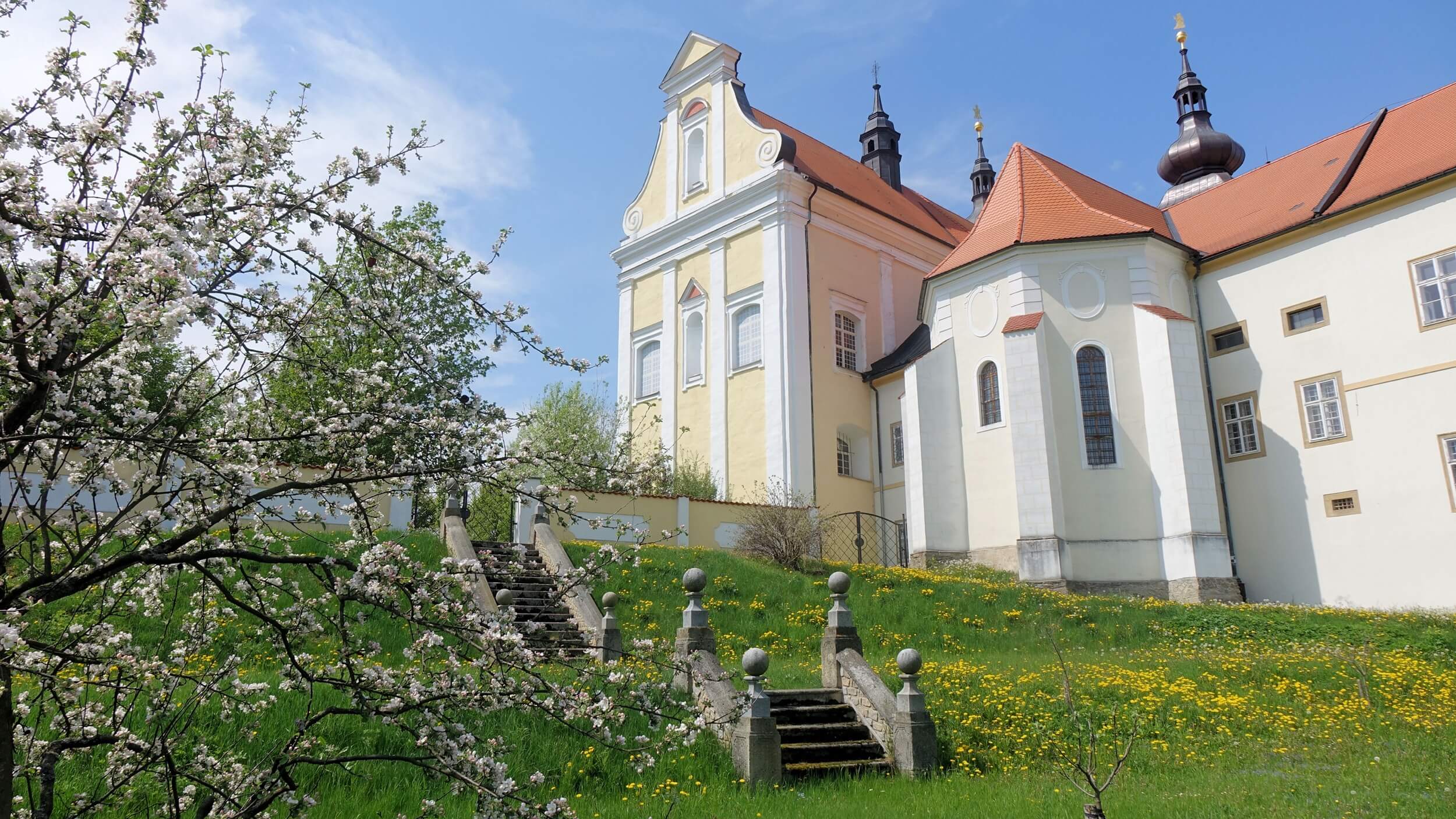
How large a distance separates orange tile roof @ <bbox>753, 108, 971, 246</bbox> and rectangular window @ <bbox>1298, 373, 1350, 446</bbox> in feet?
44.3

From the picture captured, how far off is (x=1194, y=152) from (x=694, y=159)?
17352 mm

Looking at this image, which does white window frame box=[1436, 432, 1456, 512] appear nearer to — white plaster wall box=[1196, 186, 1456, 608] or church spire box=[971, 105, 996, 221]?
white plaster wall box=[1196, 186, 1456, 608]

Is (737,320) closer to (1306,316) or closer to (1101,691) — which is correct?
(1306,316)

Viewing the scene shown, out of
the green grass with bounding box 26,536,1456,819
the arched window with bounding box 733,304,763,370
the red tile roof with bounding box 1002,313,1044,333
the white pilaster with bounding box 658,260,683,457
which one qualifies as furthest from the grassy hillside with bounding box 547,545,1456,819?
the white pilaster with bounding box 658,260,683,457

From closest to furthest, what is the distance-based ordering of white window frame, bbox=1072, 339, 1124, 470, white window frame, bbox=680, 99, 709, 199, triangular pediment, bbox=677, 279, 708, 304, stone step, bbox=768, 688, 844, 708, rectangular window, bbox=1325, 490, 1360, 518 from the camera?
stone step, bbox=768, 688, 844, 708 < rectangular window, bbox=1325, 490, 1360, 518 < white window frame, bbox=1072, 339, 1124, 470 < triangular pediment, bbox=677, 279, 708, 304 < white window frame, bbox=680, 99, 709, 199

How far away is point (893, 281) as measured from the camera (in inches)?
1229

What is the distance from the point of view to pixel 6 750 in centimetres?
321

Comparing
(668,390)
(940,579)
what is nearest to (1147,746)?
(940,579)

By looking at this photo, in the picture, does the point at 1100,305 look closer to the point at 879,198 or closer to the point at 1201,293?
the point at 1201,293

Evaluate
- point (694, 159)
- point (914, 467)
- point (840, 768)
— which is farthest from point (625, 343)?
point (840, 768)

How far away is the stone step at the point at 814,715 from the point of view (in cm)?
1016

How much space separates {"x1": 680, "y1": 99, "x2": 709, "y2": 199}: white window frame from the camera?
3070cm

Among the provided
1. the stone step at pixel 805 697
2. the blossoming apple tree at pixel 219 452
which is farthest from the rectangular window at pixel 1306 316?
the blossoming apple tree at pixel 219 452

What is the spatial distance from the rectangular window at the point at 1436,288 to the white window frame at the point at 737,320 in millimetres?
15107
